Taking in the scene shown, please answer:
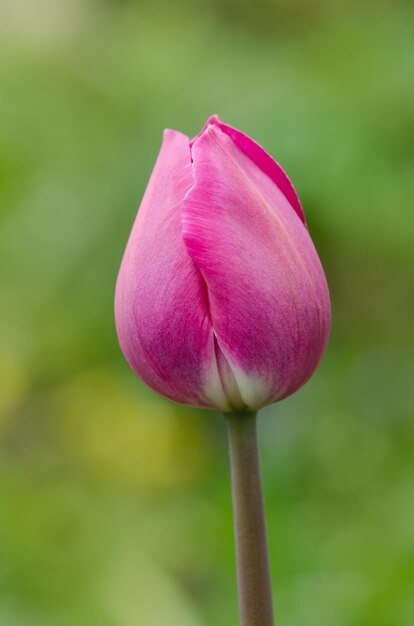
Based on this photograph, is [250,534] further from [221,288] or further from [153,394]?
[153,394]

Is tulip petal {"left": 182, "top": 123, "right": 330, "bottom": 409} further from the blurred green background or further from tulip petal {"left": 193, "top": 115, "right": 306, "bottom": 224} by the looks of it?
the blurred green background

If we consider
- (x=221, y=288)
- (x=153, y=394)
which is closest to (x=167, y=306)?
(x=221, y=288)

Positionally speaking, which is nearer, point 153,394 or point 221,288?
point 221,288

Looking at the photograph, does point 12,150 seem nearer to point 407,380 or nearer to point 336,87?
point 336,87

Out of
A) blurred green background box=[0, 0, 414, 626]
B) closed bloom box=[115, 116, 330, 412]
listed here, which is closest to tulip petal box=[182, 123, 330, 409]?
closed bloom box=[115, 116, 330, 412]

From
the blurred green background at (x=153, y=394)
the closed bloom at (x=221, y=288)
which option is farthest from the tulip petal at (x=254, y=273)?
the blurred green background at (x=153, y=394)

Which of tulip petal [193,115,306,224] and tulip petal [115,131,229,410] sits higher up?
tulip petal [193,115,306,224]

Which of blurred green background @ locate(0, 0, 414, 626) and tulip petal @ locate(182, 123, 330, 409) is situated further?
blurred green background @ locate(0, 0, 414, 626)
